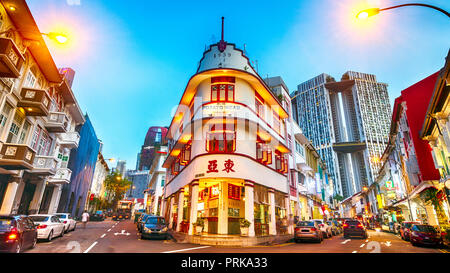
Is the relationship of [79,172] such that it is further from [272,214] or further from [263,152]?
[272,214]

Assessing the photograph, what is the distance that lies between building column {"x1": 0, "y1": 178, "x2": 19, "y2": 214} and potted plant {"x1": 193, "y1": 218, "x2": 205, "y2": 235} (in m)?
14.9

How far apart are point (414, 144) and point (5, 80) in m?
39.9

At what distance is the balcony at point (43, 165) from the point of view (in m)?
20.8

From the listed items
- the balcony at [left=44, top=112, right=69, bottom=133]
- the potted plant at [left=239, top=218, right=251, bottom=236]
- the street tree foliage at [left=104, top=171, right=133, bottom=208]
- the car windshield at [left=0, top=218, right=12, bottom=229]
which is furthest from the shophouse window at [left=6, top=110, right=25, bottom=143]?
the street tree foliage at [left=104, top=171, right=133, bottom=208]

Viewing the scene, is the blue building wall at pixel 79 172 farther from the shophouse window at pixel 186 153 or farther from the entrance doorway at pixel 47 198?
the shophouse window at pixel 186 153

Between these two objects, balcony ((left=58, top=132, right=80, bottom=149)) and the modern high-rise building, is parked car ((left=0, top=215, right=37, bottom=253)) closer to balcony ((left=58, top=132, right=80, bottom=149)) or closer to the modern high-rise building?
balcony ((left=58, top=132, right=80, bottom=149))

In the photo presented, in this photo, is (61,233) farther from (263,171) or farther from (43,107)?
(263,171)

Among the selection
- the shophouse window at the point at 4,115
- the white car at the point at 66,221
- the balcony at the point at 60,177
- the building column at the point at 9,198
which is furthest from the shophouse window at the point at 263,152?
the balcony at the point at 60,177

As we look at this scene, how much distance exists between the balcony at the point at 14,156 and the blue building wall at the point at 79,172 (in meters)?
17.1

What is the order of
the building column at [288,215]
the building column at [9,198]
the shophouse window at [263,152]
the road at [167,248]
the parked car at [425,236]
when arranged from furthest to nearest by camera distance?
1. the building column at [288,215]
2. the shophouse window at [263,152]
3. the building column at [9,198]
4. the parked car at [425,236]
5. the road at [167,248]

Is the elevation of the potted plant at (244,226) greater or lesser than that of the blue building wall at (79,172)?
lesser
